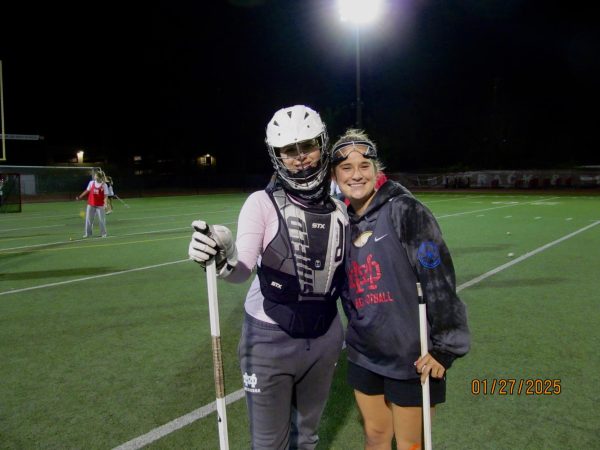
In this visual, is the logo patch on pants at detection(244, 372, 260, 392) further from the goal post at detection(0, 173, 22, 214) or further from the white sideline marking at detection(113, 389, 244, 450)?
the goal post at detection(0, 173, 22, 214)

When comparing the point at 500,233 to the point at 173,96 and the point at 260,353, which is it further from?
the point at 173,96

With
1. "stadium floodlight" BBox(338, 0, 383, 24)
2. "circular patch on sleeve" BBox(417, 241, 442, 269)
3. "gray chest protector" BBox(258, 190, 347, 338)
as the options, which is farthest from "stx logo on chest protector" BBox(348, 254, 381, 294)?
"stadium floodlight" BBox(338, 0, 383, 24)

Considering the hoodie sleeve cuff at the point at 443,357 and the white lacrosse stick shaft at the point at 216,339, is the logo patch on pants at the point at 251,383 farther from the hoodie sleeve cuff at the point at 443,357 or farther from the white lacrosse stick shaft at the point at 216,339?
the hoodie sleeve cuff at the point at 443,357

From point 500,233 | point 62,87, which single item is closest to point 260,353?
point 500,233

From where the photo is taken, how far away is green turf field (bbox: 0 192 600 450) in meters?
3.77

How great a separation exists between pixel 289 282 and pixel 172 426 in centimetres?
214

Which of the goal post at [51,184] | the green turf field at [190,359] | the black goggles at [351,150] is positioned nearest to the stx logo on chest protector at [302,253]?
the black goggles at [351,150]

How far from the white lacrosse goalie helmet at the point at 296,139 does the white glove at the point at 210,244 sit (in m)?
0.48

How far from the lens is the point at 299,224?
2479mm

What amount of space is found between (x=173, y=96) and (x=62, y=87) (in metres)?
12.6

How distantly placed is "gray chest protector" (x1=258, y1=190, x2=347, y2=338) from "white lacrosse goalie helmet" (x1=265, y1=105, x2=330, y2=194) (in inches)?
4.2

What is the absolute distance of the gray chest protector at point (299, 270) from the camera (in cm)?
242

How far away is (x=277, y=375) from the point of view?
2434 millimetres

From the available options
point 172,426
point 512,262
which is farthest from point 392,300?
point 512,262
